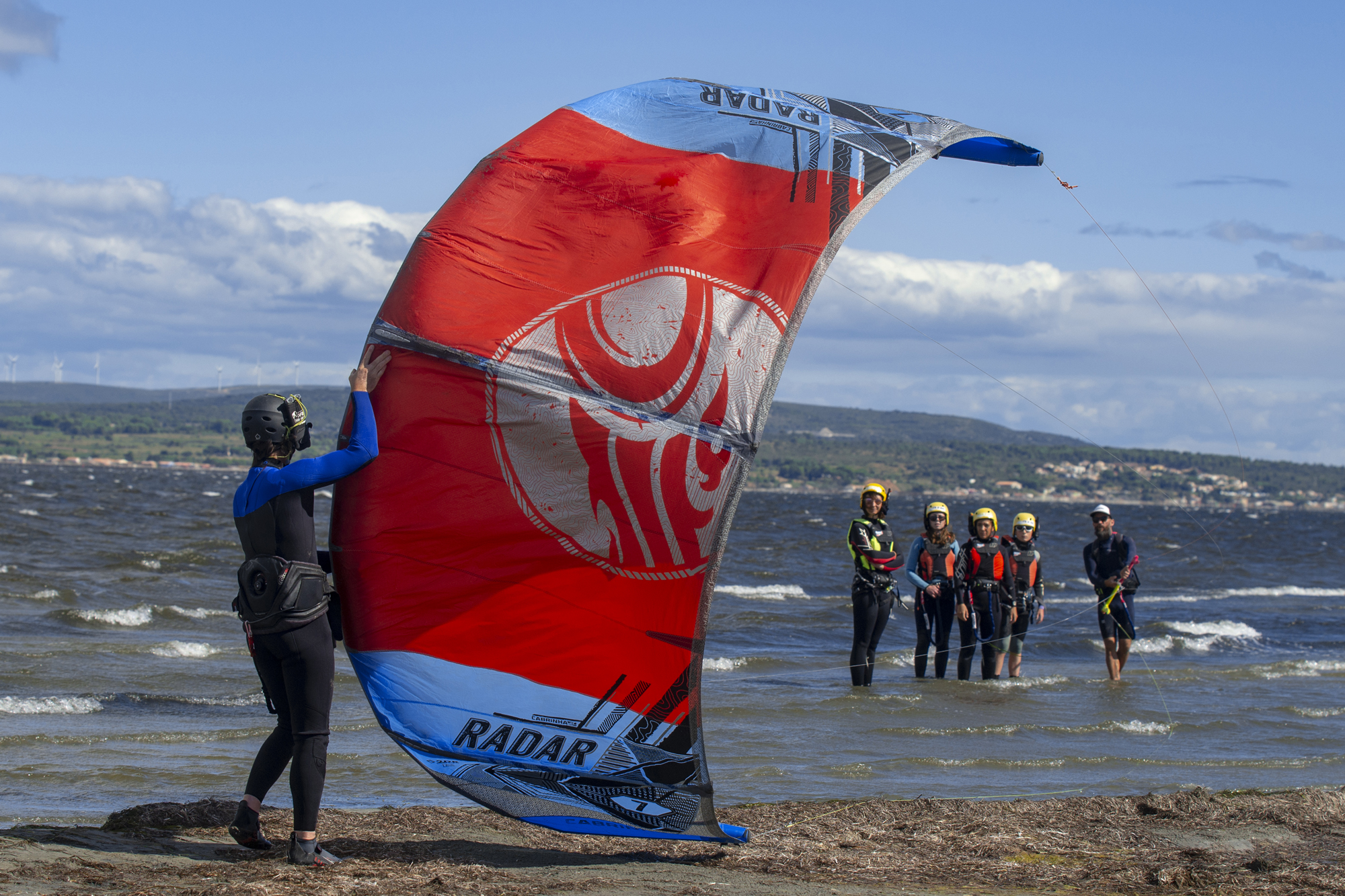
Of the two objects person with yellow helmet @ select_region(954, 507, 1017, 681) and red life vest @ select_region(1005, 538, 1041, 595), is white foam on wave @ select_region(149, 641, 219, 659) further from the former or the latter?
red life vest @ select_region(1005, 538, 1041, 595)

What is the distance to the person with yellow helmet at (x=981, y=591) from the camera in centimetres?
1186

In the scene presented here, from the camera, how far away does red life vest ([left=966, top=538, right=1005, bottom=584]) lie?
39.0 feet

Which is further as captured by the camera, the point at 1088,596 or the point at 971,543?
the point at 1088,596

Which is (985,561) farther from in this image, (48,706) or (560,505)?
(48,706)

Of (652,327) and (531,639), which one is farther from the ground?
(652,327)

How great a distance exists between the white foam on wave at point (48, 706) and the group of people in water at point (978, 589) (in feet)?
21.9

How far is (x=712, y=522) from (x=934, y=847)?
5.88ft

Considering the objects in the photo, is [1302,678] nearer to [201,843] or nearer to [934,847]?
[934,847]

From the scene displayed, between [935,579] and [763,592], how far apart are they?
1212cm

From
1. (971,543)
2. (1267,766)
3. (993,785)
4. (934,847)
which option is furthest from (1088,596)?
(934,847)

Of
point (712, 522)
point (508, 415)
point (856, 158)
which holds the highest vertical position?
point (856, 158)

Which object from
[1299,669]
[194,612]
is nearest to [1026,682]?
[1299,669]

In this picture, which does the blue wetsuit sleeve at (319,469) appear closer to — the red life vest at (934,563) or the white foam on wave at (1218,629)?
the red life vest at (934,563)

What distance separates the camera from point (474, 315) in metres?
4.90
